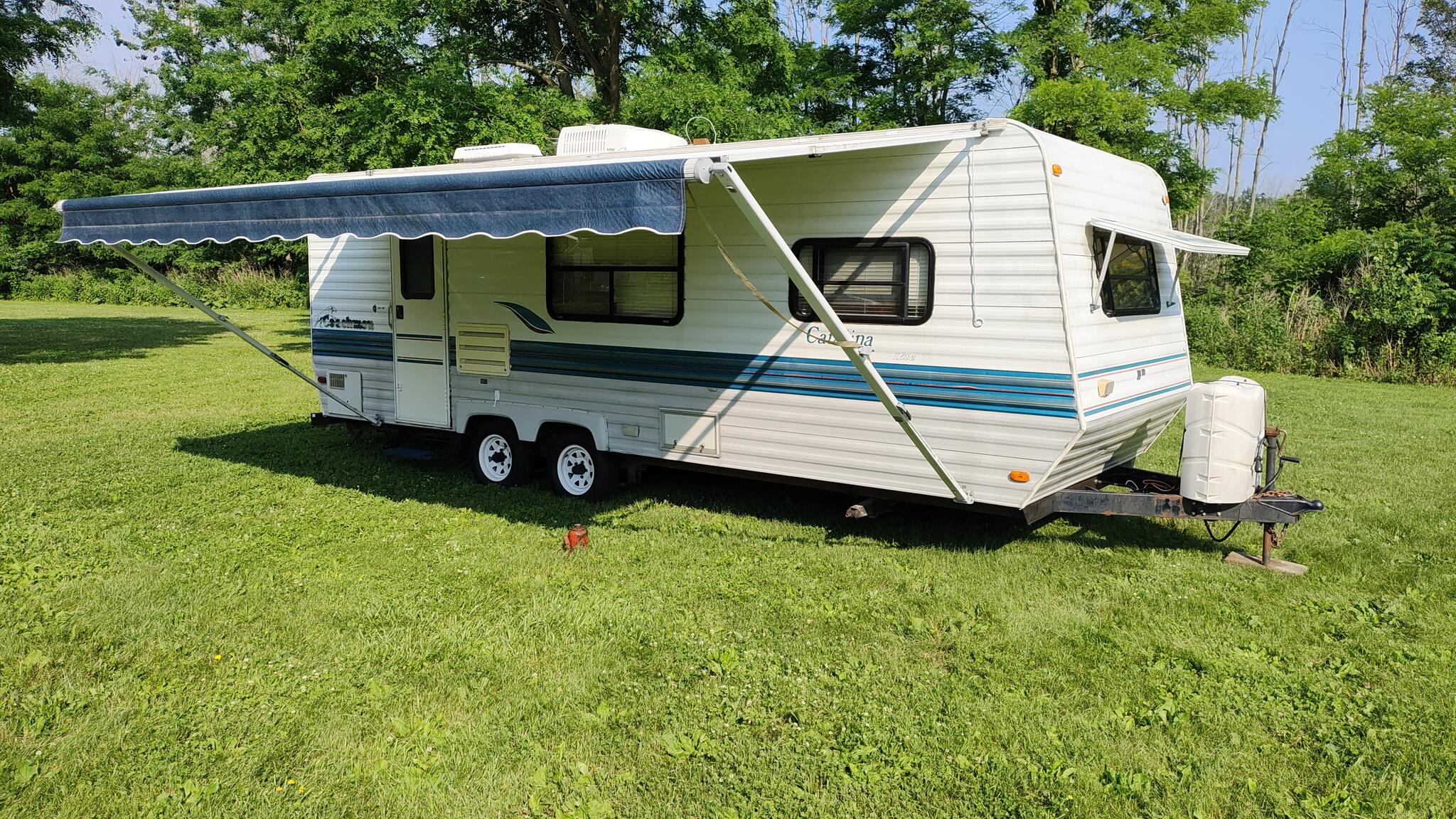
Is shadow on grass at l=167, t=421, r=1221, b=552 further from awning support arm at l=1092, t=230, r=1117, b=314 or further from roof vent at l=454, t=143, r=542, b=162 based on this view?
roof vent at l=454, t=143, r=542, b=162

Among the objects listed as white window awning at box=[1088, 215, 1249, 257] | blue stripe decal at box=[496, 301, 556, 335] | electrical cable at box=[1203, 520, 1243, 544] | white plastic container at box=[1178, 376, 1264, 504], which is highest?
white window awning at box=[1088, 215, 1249, 257]

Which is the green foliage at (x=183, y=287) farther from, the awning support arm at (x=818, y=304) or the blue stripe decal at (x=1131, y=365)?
the awning support arm at (x=818, y=304)

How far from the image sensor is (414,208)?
5582mm

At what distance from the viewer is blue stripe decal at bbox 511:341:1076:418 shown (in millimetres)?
5707

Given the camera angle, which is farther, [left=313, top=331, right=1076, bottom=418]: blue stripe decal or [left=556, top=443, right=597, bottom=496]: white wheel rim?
[left=556, top=443, right=597, bottom=496]: white wheel rim

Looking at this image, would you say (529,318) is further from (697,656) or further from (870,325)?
(697,656)

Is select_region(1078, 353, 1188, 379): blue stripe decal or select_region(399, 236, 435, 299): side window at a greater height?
select_region(399, 236, 435, 299): side window

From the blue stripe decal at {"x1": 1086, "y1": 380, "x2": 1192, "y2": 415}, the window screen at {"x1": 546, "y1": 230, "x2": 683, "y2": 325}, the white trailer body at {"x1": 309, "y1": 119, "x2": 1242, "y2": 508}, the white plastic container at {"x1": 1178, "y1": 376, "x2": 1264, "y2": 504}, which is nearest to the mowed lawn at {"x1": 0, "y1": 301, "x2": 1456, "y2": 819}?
the white plastic container at {"x1": 1178, "y1": 376, "x2": 1264, "y2": 504}

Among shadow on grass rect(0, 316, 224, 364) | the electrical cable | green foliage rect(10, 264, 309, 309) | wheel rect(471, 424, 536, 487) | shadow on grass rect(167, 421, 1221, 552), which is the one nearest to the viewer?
the electrical cable

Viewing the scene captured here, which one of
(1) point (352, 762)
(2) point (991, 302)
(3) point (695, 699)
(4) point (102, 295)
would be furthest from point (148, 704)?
(4) point (102, 295)

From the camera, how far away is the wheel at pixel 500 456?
8086mm

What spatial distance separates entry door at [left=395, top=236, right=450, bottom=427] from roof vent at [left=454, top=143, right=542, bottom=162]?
78cm

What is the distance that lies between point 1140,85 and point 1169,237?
430 inches

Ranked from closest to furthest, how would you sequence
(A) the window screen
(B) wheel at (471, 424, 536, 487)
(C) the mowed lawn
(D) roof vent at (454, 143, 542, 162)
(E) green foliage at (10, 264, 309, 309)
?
1. (C) the mowed lawn
2. (A) the window screen
3. (D) roof vent at (454, 143, 542, 162)
4. (B) wheel at (471, 424, 536, 487)
5. (E) green foliage at (10, 264, 309, 309)
